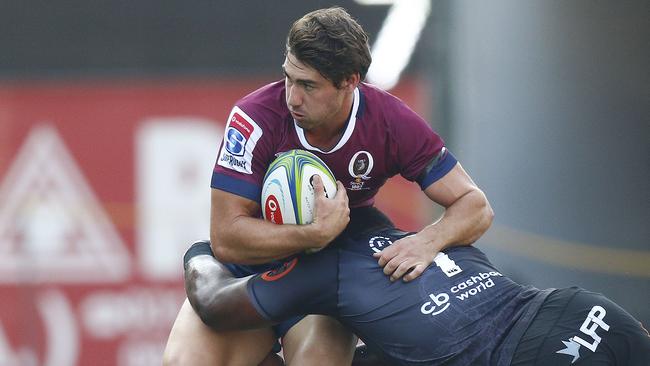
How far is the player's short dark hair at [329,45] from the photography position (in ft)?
15.6

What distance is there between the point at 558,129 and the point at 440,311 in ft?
17.1

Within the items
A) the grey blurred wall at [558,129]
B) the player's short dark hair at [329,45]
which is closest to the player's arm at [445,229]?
the player's short dark hair at [329,45]

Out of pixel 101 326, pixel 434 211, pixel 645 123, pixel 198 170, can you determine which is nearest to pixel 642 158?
pixel 645 123

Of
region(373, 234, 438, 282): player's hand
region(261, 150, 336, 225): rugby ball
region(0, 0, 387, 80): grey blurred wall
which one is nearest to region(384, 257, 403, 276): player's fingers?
region(373, 234, 438, 282): player's hand

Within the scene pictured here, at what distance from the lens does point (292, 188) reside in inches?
186

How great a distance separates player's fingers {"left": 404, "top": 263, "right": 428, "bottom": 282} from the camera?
15.5ft

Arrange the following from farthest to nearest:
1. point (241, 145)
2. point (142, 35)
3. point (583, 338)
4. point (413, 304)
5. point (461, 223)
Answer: point (142, 35) → point (461, 223) → point (241, 145) → point (413, 304) → point (583, 338)

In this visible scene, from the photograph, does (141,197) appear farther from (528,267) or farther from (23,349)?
(528,267)

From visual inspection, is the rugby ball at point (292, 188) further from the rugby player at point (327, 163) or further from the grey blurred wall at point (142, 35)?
the grey blurred wall at point (142, 35)

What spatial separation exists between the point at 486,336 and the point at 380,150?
0.85 m

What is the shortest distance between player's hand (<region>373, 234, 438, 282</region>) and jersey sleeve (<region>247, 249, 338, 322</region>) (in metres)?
0.20

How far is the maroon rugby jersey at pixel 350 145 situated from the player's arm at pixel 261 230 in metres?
0.06

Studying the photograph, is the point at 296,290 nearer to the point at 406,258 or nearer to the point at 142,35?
the point at 406,258

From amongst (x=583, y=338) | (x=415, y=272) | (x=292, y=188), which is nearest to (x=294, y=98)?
(x=292, y=188)
